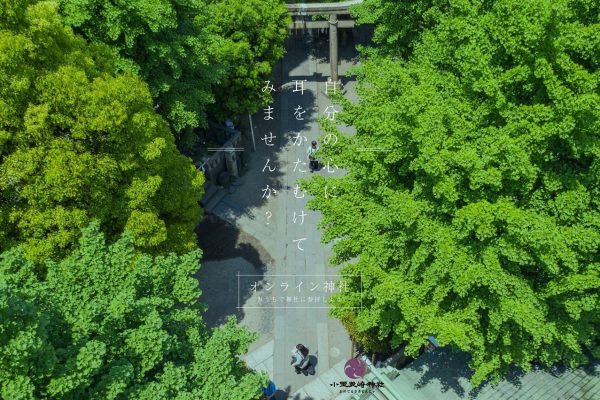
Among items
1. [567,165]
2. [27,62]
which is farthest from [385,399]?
[27,62]

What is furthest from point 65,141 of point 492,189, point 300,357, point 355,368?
point 355,368

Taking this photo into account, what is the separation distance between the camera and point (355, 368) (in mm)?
21375

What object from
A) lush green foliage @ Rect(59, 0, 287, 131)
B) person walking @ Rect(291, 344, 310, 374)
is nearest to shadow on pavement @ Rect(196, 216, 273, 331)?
person walking @ Rect(291, 344, 310, 374)

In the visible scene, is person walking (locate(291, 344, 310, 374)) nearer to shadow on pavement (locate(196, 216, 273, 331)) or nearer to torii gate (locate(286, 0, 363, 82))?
shadow on pavement (locate(196, 216, 273, 331))

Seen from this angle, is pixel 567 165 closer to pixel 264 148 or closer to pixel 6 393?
pixel 6 393

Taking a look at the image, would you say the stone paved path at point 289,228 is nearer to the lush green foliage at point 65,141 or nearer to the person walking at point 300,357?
the person walking at point 300,357

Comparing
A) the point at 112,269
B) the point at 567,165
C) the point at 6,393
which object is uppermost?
the point at 567,165

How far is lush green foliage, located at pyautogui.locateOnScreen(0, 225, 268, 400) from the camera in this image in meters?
10.7

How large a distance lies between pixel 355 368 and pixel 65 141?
13.7m

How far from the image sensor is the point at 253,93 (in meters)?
29.4

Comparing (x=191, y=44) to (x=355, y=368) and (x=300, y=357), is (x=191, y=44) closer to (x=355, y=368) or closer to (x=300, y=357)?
(x=300, y=357)

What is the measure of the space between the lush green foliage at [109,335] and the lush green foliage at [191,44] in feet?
32.7

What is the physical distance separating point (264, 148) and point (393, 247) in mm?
18310

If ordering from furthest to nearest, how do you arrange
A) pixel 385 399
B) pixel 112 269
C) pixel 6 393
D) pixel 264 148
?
pixel 264 148
pixel 385 399
pixel 112 269
pixel 6 393
